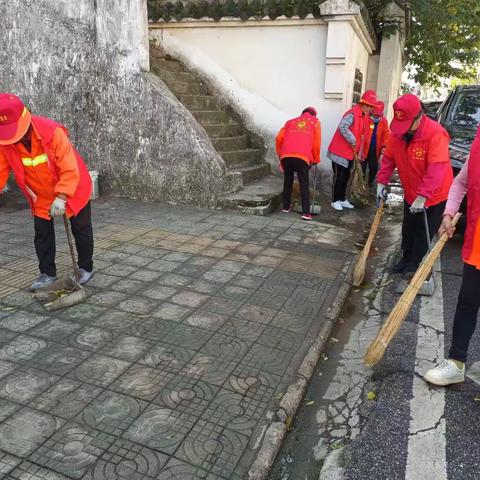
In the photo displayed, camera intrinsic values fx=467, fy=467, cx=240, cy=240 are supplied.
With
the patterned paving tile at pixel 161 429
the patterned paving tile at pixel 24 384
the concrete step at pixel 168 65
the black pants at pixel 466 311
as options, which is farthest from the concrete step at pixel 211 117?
the patterned paving tile at pixel 161 429

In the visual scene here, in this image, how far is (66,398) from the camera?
268 cm

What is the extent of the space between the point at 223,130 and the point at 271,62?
1371 millimetres

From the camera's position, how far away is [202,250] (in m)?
5.15

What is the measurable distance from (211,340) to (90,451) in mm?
1202

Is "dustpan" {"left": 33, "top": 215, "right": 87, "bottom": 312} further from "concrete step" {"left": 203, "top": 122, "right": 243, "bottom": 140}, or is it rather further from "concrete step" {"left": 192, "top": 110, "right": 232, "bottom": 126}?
"concrete step" {"left": 192, "top": 110, "right": 232, "bottom": 126}

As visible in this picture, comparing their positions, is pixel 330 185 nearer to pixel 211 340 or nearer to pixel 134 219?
pixel 134 219

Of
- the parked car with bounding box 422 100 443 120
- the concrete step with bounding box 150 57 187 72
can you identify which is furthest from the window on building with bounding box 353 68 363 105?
the concrete step with bounding box 150 57 187 72

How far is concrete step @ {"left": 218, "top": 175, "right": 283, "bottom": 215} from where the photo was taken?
664 centimetres

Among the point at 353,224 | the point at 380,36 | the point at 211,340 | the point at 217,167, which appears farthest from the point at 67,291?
the point at 380,36

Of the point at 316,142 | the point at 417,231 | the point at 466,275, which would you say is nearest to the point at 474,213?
the point at 466,275

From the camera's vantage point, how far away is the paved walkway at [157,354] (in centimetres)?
234

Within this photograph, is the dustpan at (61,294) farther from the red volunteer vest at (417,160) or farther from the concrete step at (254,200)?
the concrete step at (254,200)

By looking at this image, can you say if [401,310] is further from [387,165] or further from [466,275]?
[387,165]

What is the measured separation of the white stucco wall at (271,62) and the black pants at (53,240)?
4761 millimetres
